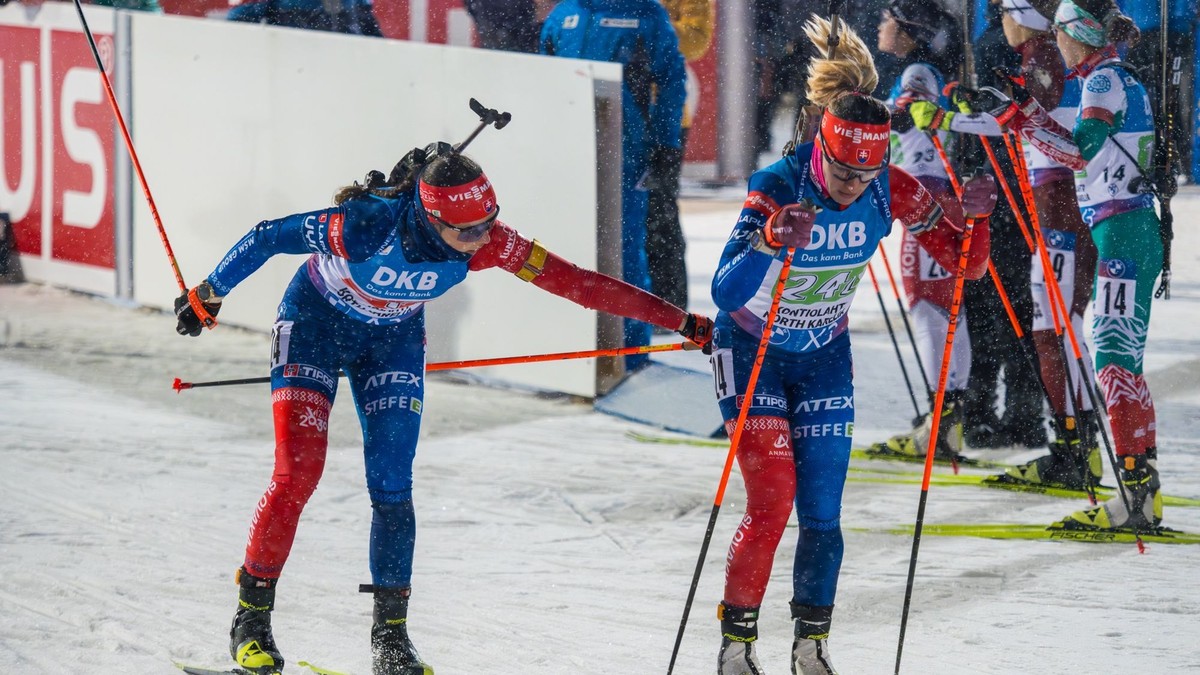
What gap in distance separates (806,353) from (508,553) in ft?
6.76

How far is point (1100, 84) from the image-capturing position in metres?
6.22

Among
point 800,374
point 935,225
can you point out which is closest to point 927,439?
point 935,225

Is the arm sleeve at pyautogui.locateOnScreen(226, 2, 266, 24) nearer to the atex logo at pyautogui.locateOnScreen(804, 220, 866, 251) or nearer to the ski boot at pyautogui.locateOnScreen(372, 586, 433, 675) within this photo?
the ski boot at pyautogui.locateOnScreen(372, 586, 433, 675)

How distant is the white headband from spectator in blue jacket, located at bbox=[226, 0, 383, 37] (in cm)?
581

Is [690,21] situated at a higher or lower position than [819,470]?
higher

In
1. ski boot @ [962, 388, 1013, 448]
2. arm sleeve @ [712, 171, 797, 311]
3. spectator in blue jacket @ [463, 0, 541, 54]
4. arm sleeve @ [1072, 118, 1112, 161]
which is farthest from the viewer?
spectator in blue jacket @ [463, 0, 541, 54]

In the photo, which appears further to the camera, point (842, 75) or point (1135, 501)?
point (1135, 501)

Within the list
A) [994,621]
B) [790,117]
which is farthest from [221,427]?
[790,117]

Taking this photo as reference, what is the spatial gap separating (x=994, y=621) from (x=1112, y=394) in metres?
1.47

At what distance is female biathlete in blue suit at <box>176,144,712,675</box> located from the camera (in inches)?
181

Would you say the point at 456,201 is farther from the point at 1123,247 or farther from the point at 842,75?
the point at 1123,247

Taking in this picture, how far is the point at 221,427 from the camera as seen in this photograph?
329 inches

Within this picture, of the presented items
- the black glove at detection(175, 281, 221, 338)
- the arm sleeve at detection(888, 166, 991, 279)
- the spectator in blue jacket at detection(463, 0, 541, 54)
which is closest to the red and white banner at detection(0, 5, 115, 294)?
the spectator in blue jacket at detection(463, 0, 541, 54)

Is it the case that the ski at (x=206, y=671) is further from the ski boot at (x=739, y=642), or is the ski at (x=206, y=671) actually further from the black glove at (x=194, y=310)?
the ski boot at (x=739, y=642)
